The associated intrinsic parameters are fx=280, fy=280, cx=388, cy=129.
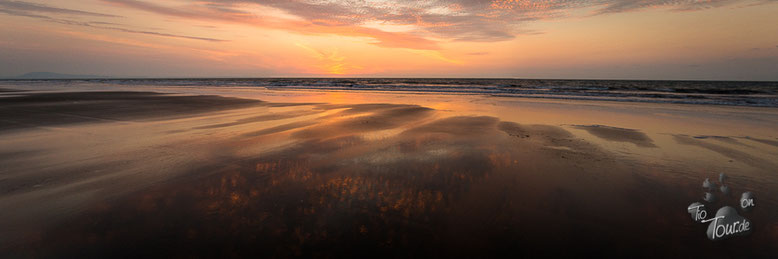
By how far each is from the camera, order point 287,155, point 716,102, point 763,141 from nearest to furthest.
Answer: point 287,155
point 763,141
point 716,102

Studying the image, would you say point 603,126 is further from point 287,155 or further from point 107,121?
point 107,121

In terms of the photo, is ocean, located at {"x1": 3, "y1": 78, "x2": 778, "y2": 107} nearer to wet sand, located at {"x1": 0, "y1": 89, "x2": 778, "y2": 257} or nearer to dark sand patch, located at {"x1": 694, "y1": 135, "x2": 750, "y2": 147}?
dark sand patch, located at {"x1": 694, "y1": 135, "x2": 750, "y2": 147}

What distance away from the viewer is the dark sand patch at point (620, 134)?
21.6ft

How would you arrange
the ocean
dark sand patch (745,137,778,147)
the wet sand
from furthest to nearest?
the ocean → dark sand patch (745,137,778,147) → the wet sand

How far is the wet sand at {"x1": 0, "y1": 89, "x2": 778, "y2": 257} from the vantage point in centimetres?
251

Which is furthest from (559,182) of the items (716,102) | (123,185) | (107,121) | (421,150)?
(716,102)

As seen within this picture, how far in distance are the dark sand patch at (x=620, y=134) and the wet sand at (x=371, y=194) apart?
0.33ft

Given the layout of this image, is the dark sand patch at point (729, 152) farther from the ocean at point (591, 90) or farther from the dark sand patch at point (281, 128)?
the ocean at point (591, 90)

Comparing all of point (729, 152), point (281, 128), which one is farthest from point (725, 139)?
point (281, 128)

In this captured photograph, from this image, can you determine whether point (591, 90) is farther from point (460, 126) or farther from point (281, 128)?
point (281, 128)

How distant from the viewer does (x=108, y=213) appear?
9.82 ft

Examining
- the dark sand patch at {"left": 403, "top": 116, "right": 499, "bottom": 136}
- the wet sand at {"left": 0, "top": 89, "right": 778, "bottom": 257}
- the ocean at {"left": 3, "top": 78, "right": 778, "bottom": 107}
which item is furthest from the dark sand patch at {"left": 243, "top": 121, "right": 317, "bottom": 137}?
the ocean at {"left": 3, "top": 78, "right": 778, "bottom": 107}

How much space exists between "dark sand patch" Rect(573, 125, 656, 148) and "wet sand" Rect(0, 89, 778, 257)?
10 centimetres

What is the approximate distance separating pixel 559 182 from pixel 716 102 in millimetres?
21855
